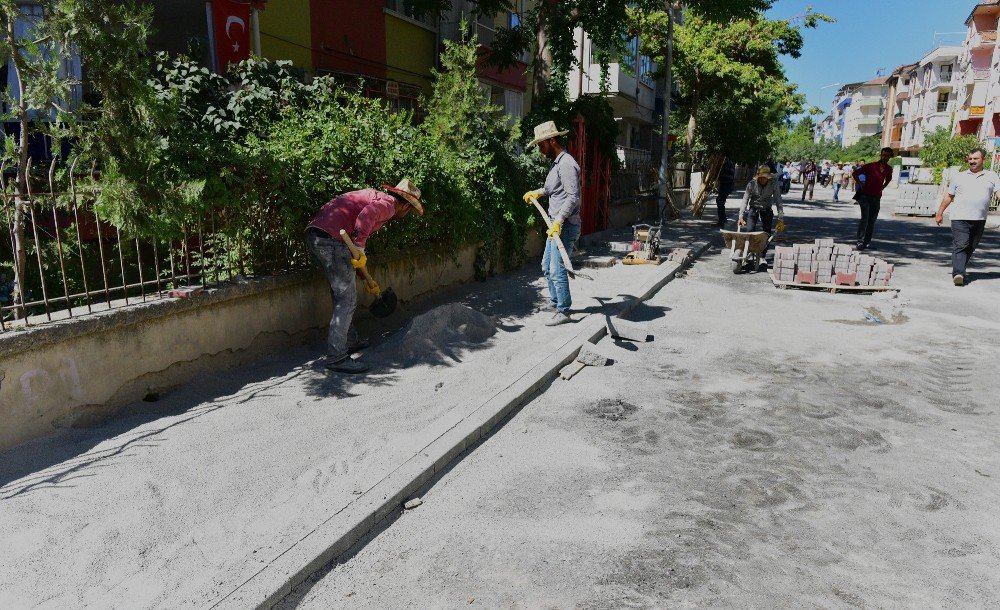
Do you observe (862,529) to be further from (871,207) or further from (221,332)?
(871,207)

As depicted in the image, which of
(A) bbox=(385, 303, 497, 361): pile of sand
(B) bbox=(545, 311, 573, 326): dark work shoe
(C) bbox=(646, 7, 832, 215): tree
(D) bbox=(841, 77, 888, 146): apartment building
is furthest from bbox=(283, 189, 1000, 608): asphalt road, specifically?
(D) bbox=(841, 77, 888, 146): apartment building

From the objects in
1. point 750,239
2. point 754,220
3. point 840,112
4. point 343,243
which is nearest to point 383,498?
point 343,243

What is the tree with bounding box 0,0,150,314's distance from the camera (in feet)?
13.4

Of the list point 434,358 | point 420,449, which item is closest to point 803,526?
point 420,449

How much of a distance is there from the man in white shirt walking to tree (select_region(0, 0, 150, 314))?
34.7 ft

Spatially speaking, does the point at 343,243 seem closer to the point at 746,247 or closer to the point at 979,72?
the point at 746,247

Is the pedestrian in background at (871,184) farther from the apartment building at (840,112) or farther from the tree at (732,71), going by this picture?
the apartment building at (840,112)

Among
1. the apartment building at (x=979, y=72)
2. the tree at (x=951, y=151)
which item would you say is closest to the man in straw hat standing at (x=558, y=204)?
the tree at (x=951, y=151)

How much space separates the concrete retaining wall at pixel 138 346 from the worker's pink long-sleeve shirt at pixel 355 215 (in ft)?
2.61

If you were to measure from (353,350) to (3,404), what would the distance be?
2.70 m

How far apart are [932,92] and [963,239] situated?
71712 mm

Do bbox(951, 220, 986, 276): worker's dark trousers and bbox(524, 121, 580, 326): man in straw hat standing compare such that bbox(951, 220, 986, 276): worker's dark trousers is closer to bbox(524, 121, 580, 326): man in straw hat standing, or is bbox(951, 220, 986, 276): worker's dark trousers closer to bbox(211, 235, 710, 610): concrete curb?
bbox(524, 121, 580, 326): man in straw hat standing

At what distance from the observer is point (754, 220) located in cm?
1192

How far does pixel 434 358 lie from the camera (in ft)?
19.4
